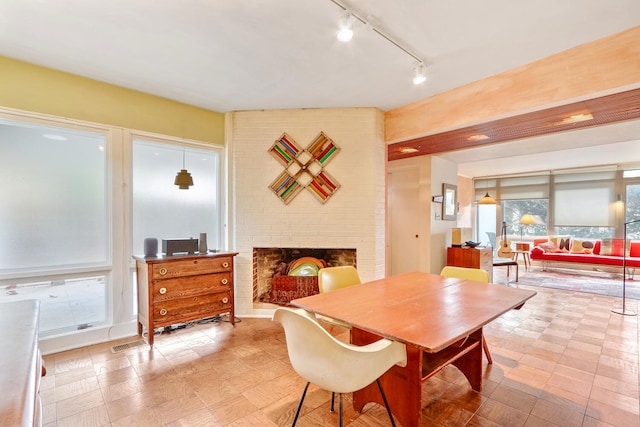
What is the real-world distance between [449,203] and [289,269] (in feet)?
11.3

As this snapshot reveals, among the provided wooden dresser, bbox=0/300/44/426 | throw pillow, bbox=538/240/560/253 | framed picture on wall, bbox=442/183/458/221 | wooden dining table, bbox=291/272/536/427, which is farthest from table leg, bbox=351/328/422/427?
throw pillow, bbox=538/240/560/253

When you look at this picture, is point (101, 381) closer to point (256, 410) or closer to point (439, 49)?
point (256, 410)

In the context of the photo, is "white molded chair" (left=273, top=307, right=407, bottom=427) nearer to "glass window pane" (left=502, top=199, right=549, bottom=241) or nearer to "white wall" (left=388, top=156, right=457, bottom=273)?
"white wall" (left=388, top=156, right=457, bottom=273)

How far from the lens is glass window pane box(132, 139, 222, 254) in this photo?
3408 mm

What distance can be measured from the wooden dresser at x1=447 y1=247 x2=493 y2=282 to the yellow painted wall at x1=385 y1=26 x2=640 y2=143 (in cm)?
270

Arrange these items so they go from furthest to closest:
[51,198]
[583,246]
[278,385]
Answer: [583,246] → [51,198] → [278,385]

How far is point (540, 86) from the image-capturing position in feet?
8.51

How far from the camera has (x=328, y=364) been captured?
1354mm

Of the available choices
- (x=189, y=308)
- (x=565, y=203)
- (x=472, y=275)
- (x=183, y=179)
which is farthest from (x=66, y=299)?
(x=565, y=203)

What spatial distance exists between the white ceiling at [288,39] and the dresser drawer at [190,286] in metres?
2.07

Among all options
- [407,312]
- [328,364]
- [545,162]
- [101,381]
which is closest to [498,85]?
[407,312]

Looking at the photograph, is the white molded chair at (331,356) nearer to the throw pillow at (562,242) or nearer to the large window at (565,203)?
the throw pillow at (562,242)

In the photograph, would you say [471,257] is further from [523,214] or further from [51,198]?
[51,198]

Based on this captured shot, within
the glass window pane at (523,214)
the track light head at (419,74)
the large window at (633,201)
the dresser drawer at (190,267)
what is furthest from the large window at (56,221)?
the large window at (633,201)
